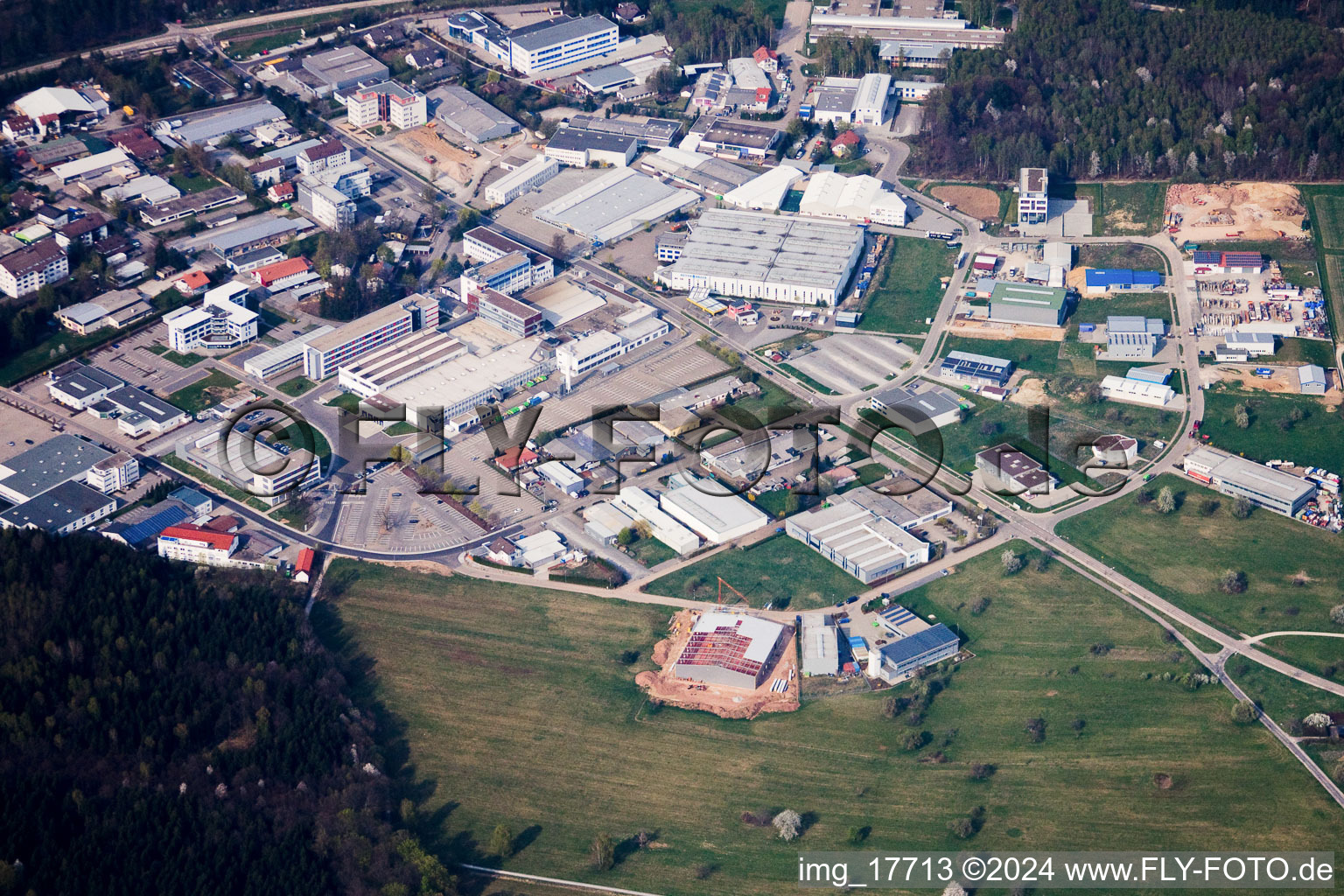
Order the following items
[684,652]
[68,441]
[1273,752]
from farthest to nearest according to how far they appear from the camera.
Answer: [68,441] → [684,652] → [1273,752]

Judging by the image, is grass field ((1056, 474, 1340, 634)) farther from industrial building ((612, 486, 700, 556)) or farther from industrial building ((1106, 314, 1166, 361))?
industrial building ((612, 486, 700, 556))

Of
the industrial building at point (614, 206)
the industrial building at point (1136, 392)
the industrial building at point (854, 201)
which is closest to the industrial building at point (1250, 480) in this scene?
the industrial building at point (1136, 392)

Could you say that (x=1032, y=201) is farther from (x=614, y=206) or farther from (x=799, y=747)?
(x=799, y=747)

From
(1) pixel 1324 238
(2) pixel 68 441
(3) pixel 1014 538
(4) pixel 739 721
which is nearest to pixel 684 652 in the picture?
(4) pixel 739 721

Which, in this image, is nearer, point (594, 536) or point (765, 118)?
point (594, 536)

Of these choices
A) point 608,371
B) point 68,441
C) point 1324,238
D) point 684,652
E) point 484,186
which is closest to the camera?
point 684,652

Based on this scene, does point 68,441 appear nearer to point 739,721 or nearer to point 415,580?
point 415,580

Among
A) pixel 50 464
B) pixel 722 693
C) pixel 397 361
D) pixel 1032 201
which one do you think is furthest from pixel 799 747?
pixel 1032 201
